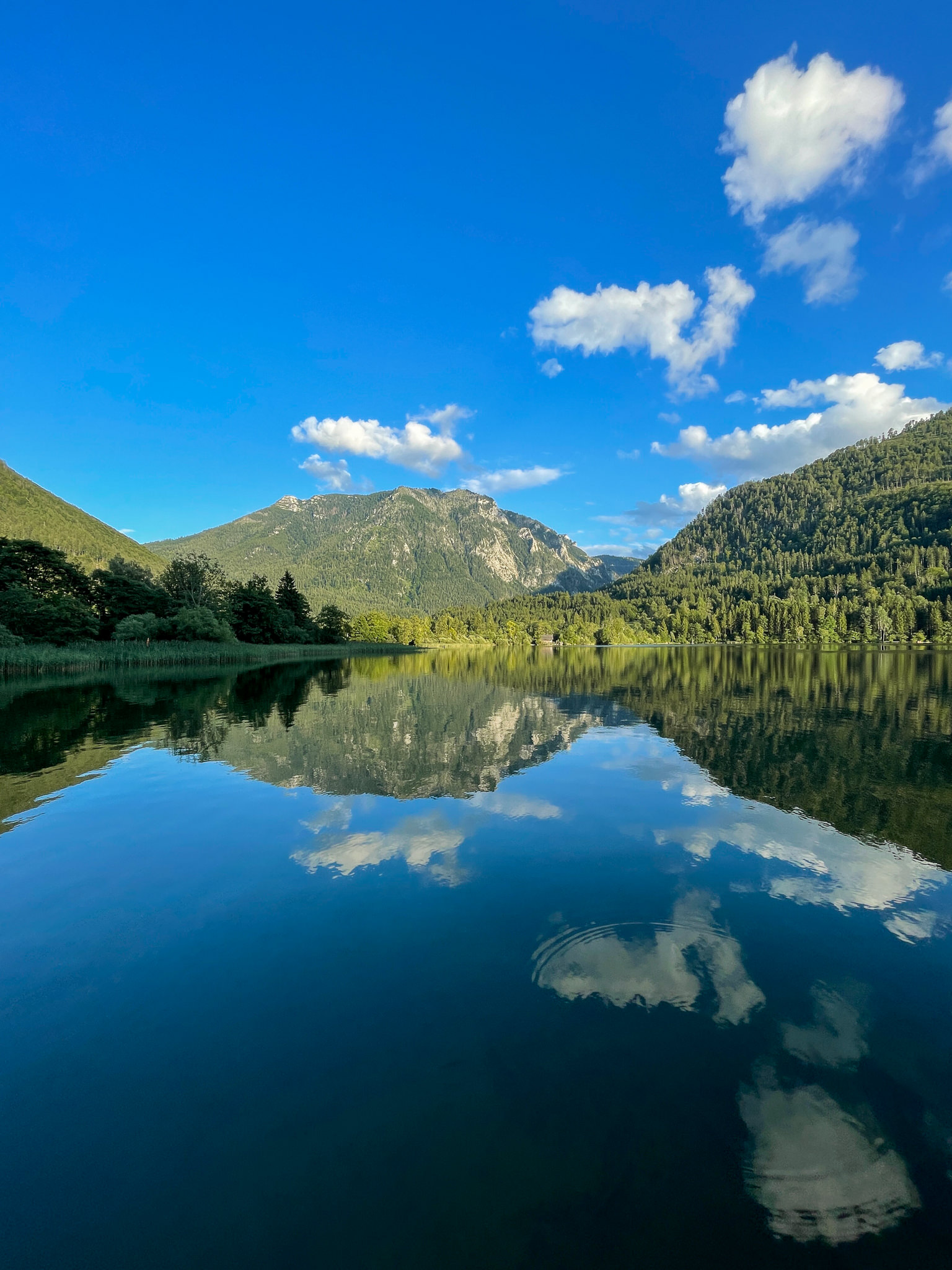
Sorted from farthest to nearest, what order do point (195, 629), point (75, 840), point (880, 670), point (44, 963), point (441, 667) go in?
point (195, 629), point (441, 667), point (880, 670), point (75, 840), point (44, 963)

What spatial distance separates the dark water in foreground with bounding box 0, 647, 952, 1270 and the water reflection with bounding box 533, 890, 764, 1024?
5 centimetres

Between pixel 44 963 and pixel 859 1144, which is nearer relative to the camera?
pixel 859 1144

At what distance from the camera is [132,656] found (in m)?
70.5

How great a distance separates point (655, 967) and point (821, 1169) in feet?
9.87

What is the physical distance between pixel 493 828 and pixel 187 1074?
803 centimetres

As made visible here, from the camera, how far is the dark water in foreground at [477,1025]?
4.14 metres

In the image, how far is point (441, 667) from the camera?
263 ft

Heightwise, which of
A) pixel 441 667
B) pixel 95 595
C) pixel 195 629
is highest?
pixel 95 595

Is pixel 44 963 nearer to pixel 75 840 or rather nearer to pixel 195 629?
pixel 75 840

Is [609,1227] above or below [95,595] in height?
below

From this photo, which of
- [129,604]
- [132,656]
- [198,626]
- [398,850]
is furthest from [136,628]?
[398,850]

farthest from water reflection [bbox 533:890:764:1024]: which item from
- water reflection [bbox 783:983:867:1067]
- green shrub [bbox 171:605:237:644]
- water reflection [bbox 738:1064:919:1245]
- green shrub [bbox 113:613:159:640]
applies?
green shrub [bbox 171:605:237:644]

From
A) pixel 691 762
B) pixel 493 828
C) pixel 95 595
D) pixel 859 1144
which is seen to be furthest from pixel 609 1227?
pixel 95 595

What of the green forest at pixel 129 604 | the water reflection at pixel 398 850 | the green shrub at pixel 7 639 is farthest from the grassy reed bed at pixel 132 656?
the water reflection at pixel 398 850
